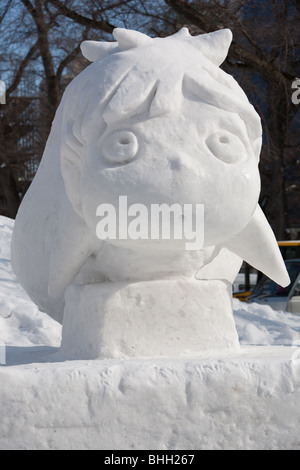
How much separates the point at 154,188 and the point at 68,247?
0.63 meters

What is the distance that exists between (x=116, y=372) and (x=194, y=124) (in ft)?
3.43

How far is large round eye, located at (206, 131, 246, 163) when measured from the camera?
304cm

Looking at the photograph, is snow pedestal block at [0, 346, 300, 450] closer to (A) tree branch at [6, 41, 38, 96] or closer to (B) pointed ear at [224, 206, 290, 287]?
(B) pointed ear at [224, 206, 290, 287]

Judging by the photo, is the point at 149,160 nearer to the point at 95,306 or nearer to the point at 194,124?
the point at 194,124

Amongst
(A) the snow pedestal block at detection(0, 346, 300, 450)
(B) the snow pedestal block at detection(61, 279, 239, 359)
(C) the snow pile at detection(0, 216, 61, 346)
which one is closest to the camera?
(A) the snow pedestal block at detection(0, 346, 300, 450)

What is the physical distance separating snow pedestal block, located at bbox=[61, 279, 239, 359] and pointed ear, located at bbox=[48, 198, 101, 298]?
0.51ft

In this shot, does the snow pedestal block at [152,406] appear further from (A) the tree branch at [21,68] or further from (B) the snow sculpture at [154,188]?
(A) the tree branch at [21,68]

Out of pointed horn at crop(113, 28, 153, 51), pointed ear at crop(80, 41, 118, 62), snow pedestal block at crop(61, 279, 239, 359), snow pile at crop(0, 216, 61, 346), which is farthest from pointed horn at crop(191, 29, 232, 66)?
snow pile at crop(0, 216, 61, 346)

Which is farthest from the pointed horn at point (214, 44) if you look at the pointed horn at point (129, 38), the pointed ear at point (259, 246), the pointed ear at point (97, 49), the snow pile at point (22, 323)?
the snow pile at point (22, 323)

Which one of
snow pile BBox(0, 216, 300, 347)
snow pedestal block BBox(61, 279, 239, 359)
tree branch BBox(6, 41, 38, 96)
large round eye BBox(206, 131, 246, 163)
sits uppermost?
tree branch BBox(6, 41, 38, 96)
